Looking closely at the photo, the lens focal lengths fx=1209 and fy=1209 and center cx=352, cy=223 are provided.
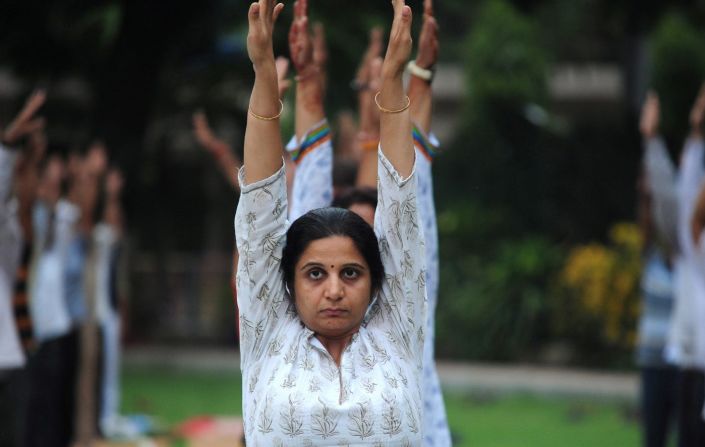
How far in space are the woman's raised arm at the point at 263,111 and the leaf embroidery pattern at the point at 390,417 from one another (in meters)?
0.60

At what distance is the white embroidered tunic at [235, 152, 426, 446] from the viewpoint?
2.80m

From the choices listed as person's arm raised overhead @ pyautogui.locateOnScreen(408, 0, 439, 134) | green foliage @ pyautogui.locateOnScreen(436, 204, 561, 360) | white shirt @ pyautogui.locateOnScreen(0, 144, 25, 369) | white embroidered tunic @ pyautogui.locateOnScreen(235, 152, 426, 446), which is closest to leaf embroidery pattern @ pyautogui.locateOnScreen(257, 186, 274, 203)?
white embroidered tunic @ pyautogui.locateOnScreen(235, 152, 426, 446)

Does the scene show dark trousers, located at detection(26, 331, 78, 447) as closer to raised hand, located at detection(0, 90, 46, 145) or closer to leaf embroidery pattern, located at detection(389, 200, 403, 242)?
raised hand, located at detection(0, 90, 46, 145)

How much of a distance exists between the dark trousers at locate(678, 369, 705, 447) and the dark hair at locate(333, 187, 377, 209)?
2.30 m

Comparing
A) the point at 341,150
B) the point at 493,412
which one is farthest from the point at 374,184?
the point at 493,412

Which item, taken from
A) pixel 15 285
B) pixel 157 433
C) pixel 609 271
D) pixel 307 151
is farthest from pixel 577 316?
pixel 307 151

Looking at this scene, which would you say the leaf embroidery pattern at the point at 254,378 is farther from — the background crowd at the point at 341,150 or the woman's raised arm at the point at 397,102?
the background crowd at the point at 341,150

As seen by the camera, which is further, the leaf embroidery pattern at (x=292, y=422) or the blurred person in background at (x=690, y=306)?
the blurred person in background at (x=690, y=306)

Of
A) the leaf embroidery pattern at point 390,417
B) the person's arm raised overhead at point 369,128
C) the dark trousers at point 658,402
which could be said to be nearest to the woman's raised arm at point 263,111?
the leaf embroidery pattern at point 390,417

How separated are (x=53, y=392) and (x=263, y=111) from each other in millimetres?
5186

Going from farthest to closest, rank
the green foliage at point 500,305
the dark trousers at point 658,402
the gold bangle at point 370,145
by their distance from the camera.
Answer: the green foliage at point 500,305, the dark trousers at point 658,402, the gold bangle at point 370,145

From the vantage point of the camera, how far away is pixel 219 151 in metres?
5.24

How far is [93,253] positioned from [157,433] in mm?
1561

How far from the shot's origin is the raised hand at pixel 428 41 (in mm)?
3893
